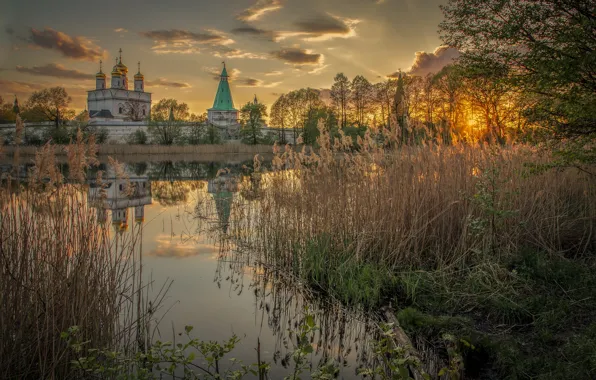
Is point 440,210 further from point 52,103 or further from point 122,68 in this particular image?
point 122,68

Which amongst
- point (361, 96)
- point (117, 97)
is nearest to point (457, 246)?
point (361, 96)

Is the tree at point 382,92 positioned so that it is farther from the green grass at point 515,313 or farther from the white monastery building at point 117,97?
the white monastery building at point 117,97

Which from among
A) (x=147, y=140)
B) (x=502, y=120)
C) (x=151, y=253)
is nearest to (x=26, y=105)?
(x=147, y=140)

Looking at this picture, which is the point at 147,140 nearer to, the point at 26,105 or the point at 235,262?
the point at 26,105

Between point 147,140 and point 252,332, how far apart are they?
4994 centimetres

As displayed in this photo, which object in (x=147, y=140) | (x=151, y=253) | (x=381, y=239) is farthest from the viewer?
(x=147, y=140)

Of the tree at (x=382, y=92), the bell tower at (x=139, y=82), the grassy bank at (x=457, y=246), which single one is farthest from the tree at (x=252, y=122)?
the bell tower at (x=139, y=82)

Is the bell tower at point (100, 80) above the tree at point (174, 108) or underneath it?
above

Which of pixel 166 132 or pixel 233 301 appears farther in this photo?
pixel 166 132

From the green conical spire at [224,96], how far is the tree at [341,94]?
50.0 meters

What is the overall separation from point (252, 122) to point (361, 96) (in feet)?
38.9

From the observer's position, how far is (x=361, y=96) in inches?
1740

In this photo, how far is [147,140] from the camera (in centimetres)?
5078

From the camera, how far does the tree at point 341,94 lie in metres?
45.3
